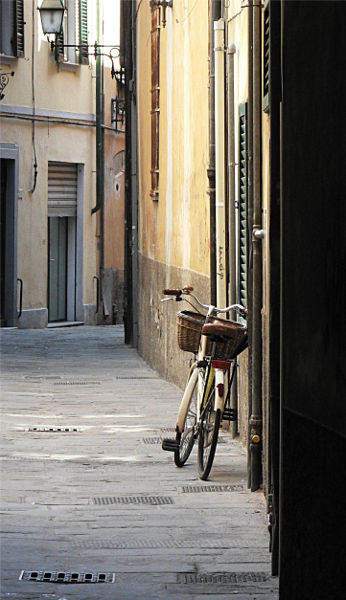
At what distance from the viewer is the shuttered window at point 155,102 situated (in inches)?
591

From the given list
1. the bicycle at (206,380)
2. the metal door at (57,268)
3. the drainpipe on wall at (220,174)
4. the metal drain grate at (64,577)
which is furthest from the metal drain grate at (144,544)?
the metal door at (57,268)

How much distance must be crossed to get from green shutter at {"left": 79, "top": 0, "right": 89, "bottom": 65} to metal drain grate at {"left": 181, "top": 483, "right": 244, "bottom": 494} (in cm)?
1844

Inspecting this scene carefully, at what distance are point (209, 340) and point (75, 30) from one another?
18.1 metres

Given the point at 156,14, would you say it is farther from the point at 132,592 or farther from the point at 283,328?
the point at 283,328

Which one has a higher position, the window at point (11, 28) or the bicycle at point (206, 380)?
the window at point (11, 28)

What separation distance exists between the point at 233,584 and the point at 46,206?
1905 cm

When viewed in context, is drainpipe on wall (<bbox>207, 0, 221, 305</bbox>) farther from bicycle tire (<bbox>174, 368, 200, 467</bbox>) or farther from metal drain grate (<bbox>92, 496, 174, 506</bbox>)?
metal drain grate (<bbox>92, 496, 174, 506</bbox>)

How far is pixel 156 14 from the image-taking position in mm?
14883

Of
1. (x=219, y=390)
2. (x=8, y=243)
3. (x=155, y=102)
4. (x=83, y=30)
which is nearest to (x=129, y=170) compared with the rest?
(x=155, y=102)

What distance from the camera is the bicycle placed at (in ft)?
24.6

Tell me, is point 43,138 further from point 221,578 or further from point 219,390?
point 221,578

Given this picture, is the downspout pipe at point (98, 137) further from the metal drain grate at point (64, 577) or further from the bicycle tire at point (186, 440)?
the metal drain grate at point (64, 577)

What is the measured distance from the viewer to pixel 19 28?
22.7 metres

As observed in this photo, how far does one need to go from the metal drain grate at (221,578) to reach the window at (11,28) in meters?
18.0
